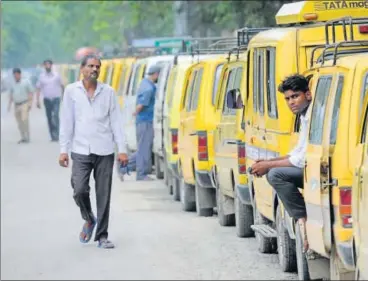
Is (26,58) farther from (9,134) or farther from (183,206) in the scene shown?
(183,206)

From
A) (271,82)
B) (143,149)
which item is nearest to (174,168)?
(143,149)

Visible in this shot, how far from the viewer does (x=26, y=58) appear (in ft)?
545

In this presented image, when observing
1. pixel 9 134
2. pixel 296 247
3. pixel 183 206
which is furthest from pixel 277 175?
pixel 9 134

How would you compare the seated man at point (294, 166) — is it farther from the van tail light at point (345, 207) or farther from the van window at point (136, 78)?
the van window at point (136, 78)

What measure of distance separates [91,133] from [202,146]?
3623 millimetres

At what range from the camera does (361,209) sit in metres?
9.61

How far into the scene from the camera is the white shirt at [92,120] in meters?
14.4

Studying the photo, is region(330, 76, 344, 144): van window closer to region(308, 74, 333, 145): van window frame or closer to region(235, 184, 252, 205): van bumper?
region(308, 74, 333, 145): van window frame

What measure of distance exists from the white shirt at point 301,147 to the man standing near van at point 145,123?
1203 cm

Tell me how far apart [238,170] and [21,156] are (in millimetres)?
17219

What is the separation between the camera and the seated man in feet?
38.4

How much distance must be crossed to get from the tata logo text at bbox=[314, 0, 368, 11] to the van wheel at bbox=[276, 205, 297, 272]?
2.38m

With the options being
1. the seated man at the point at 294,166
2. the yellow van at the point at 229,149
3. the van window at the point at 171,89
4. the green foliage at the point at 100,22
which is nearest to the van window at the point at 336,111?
the seated man at the point at 294,166

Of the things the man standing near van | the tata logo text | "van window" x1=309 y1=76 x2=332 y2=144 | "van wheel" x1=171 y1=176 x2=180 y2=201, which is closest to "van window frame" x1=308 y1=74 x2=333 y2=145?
"van window" x1=309 y1=76 x2=332 y2=144
